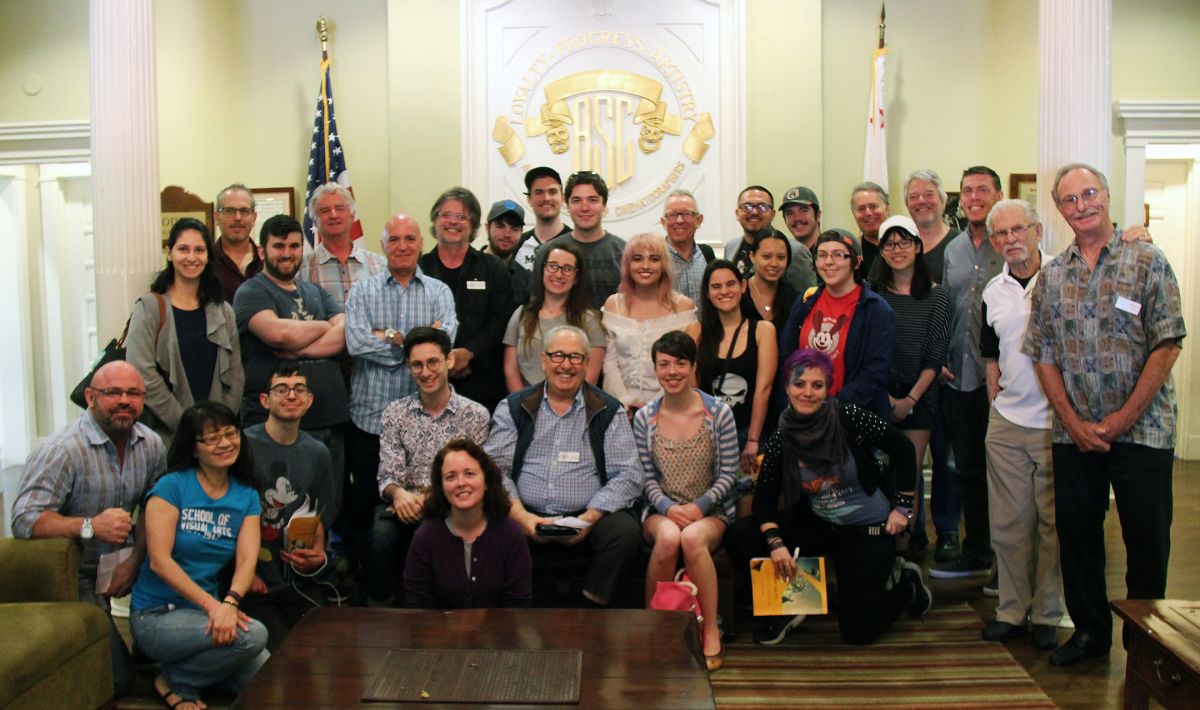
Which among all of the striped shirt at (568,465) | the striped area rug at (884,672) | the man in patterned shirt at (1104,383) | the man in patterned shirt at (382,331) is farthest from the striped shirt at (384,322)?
the man in patterned shirt at (1104,383)

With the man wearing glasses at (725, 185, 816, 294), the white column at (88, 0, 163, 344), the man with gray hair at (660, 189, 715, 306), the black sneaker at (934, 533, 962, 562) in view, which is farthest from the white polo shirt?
the white column at (88, 0, 163, 344)

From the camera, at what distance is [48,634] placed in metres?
3.04

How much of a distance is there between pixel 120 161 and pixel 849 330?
320 cm

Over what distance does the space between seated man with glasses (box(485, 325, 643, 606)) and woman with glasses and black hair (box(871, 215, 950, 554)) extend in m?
1.19

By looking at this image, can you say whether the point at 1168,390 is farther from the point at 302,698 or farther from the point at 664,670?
the point at 302,698

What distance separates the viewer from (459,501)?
→ 133 inches

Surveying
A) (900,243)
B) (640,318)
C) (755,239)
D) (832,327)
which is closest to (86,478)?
(640,318)

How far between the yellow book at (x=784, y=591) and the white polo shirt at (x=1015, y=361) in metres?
0.89

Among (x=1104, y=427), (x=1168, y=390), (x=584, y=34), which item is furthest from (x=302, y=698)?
(x=584, y=34)

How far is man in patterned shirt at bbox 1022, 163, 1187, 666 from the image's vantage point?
137 inches

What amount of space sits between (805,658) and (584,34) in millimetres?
4529

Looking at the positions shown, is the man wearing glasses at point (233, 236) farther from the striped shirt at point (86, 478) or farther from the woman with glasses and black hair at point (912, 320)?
the woman with glasses and black hair at point (912, 320)

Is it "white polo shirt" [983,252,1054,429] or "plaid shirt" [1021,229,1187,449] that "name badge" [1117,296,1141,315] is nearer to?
"plaid shirt" [1021,229,1187,449]

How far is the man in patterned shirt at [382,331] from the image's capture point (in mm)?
4258
